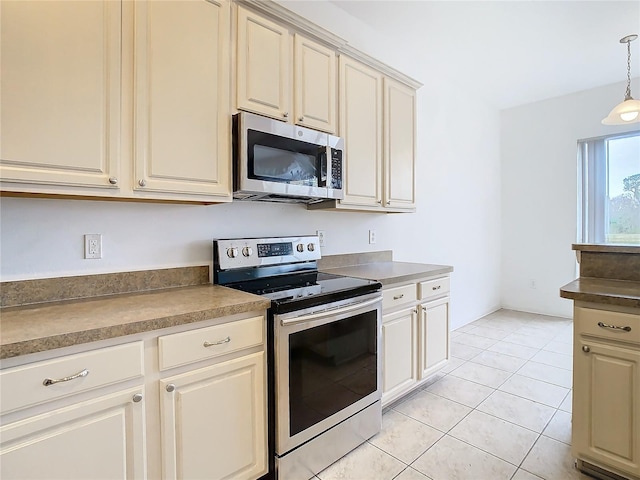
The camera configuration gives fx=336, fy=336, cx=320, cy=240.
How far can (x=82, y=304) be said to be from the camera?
140 centimetres

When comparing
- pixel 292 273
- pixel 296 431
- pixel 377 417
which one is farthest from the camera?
pixel 292 273

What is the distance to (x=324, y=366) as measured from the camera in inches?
67.2

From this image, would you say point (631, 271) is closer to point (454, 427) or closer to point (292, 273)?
point (454, 427)

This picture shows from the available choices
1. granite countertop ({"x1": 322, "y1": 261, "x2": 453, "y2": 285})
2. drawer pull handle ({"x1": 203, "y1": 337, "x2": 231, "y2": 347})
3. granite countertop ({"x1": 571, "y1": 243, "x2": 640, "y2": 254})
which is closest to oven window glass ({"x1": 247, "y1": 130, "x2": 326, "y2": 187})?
granite countertop ({"x1": 322, "y1": 261, "x2": 453, "y2": 285})

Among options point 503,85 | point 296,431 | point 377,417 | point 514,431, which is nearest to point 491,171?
point 503,85

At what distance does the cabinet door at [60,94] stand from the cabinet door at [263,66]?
570 millimetres

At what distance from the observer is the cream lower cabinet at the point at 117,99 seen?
1178 millimetres

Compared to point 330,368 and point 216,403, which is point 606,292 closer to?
point 330,368

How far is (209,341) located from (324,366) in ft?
2.08

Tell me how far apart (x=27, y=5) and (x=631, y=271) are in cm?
300

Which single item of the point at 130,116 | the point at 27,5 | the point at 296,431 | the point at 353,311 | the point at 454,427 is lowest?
the point at 454,427

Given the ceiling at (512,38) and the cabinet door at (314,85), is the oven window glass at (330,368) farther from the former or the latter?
the ceiling at (512,38)

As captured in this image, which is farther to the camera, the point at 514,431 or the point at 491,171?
the point at 491,171

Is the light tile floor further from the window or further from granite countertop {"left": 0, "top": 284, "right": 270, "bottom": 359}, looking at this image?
the window
